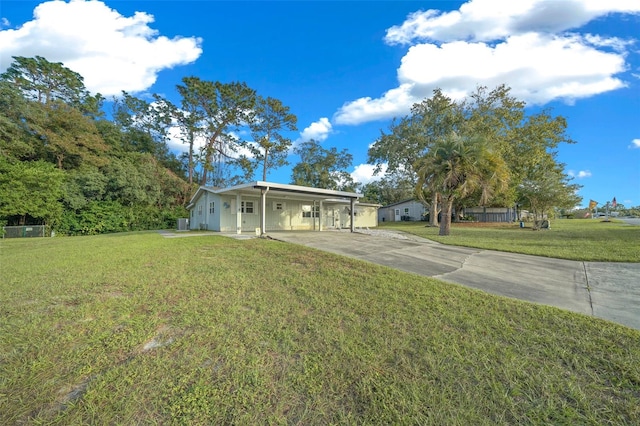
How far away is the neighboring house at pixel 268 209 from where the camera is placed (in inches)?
567

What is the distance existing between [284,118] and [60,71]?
19867 millimetres

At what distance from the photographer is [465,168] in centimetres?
1355

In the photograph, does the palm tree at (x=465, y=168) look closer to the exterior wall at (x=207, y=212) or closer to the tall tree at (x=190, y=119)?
the exterior wall at (x=207, y=212)

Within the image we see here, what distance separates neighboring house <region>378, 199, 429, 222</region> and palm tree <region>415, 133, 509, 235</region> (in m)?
20.9

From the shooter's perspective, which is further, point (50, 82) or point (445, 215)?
point (50, 82)

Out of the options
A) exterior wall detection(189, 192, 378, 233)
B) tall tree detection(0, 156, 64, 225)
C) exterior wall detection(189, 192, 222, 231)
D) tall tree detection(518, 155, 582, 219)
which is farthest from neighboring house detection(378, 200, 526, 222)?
tall tree detection(0, 156, 64, 225)

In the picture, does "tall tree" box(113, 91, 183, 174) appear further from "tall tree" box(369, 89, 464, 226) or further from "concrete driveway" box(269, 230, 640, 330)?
"concrete driveway" box(269, 230, 640, 330)

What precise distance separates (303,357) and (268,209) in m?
15.2

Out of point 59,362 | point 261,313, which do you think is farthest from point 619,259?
point 59,362

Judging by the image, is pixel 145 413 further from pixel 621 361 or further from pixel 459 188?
pixel 459 188

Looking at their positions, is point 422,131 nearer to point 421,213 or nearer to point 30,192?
point 421,213

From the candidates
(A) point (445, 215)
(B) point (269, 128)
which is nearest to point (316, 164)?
(B) point (269, 128)

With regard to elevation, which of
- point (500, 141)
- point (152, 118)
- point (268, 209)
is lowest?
point (268, 209)

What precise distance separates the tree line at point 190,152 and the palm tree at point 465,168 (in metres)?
0.05
